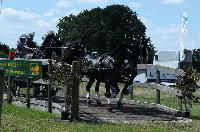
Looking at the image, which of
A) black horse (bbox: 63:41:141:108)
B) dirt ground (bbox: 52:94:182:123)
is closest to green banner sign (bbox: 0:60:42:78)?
black horse (bbox: 63:41:141:108)

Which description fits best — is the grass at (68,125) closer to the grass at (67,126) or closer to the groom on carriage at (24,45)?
the grass at (67,126)

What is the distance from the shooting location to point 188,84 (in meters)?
16.9

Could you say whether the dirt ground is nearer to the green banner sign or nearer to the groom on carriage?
the green banner sign

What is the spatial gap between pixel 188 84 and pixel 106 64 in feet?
11.8

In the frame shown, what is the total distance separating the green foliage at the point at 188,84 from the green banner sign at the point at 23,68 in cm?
471

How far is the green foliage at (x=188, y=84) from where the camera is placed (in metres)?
16.8

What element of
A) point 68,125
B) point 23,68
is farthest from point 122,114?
point 23,68

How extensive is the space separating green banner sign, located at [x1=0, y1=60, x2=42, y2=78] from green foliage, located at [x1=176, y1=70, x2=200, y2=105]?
471 centimetres

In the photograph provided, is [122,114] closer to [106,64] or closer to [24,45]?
[106,64]

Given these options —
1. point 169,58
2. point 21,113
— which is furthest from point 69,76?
point 169,58

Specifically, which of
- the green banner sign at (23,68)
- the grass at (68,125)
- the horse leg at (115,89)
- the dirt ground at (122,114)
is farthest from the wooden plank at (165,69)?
the green banner sign at (23,68)

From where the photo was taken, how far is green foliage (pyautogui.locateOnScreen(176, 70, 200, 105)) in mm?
16766

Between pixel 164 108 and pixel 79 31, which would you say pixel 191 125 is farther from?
pixel 79 31

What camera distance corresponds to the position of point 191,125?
1480 centimetres
